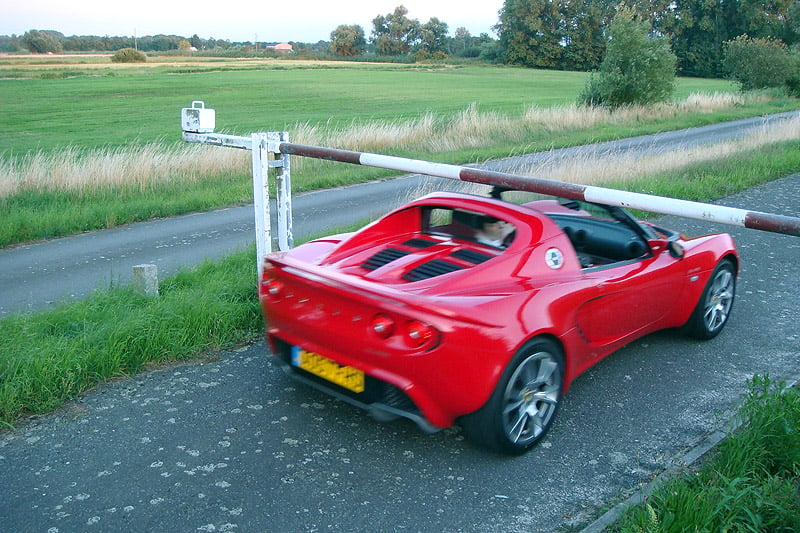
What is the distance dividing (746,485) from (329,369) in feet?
6.98

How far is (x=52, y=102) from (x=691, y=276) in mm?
43691

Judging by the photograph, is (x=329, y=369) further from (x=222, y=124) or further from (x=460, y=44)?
(x=460, y=44)

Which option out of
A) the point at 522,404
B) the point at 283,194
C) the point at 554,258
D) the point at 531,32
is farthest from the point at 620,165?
the point at 531,32

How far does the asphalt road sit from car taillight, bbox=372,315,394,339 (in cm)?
70

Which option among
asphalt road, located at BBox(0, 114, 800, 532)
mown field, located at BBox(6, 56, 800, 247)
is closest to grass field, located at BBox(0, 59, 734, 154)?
mown field, located at BBox(6, 56, 800, 247)

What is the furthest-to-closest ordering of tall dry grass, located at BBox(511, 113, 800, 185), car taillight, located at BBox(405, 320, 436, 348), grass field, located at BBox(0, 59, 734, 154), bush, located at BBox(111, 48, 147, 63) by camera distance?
bush, located at BBox(111, 48, 147, 63), grass field, located at BBox(0, 59, 734, 154), tall dry grass, located at BBox(511, 113, 800, 185), car taillight, located at BBox(405, 320, 436, 348)

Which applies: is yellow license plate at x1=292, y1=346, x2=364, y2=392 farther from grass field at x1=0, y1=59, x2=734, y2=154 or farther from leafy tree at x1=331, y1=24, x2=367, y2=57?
leafy tree at x1=331, y1=24, x2=367, y2=57

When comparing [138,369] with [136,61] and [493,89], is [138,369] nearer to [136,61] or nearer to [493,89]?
[493,89]

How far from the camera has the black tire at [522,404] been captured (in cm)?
377

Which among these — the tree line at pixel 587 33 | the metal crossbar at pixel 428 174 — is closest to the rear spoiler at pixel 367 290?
the metal crossbar at pixel 428 174

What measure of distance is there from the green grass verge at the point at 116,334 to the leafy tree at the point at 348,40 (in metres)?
117

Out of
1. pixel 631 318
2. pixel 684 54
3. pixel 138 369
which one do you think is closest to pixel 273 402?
pixel 138 369

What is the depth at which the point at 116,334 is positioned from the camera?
4996 mm

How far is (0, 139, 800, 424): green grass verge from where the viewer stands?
4.48 metres
